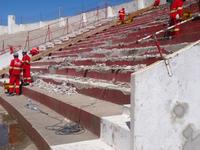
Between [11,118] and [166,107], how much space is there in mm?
5951

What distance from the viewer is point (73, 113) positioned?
6.39 meters

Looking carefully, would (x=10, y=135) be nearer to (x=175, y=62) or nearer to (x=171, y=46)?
(x=171, y=46)

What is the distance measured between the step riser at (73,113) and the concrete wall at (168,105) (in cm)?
131

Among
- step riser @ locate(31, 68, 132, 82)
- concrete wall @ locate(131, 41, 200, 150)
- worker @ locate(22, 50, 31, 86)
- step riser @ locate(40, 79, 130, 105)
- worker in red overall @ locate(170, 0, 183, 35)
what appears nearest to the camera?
concrete wall @ locate(131, 41, 200, 150)

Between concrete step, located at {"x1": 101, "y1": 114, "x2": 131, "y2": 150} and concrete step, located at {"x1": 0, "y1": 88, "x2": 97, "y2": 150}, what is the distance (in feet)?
1.40

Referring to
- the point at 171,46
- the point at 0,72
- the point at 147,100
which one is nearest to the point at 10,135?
the point at 171,46

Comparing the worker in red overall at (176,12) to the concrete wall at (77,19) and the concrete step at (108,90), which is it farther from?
the concrete wall at (77,19)

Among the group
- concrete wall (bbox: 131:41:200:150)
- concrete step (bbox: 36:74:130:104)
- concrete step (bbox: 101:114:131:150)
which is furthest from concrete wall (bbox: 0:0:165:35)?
concrete wall (bbox: 131:41:200:150)

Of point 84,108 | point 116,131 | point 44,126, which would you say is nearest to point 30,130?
point 44,126

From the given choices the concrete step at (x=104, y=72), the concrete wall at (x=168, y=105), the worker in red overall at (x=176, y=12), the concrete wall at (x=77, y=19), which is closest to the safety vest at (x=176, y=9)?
the worker in red overall at (x=176, y=12)

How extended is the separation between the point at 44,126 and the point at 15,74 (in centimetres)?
612

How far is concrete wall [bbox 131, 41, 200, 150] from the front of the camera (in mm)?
3984

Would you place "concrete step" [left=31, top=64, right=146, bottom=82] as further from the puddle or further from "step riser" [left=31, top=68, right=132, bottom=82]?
the puddle

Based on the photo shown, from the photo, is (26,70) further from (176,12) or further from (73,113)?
(73,113)
